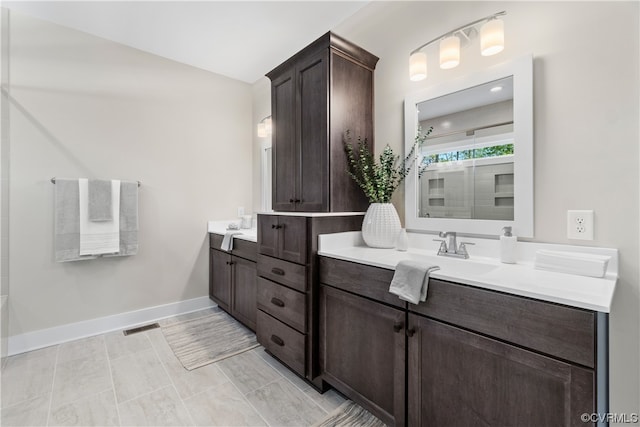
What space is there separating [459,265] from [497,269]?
0.20 metres

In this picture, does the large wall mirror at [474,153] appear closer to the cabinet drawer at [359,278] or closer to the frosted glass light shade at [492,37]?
the frosted glass light shade at [492,37]

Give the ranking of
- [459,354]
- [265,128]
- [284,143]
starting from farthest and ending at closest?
[265,128], [284,143], [459,354]

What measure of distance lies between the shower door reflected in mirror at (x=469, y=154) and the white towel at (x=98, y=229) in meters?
2.57

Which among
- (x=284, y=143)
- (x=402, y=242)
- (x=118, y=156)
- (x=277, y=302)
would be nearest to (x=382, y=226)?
(x=402, y=242)

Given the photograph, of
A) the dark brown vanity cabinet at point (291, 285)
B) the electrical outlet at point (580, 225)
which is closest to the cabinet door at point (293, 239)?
the dark brown vanity cabinet at point (291, 285)

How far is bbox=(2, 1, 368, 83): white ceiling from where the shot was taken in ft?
6.97

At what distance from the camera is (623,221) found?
113cm

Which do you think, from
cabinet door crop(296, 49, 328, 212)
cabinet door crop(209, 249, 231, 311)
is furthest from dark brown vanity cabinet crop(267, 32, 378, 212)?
cabinet door crop(209, 249, 231, 311)

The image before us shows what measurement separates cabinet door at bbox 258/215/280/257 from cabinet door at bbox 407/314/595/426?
105cm

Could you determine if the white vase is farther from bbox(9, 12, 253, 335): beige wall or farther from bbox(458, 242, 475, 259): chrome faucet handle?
bbox(9, 12, 253, 335): beige wall

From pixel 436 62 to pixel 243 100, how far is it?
2.40 m

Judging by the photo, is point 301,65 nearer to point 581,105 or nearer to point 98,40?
point 581,105

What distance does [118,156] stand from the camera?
8.49 feet

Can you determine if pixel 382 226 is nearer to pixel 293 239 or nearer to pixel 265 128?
pixel 293 239
